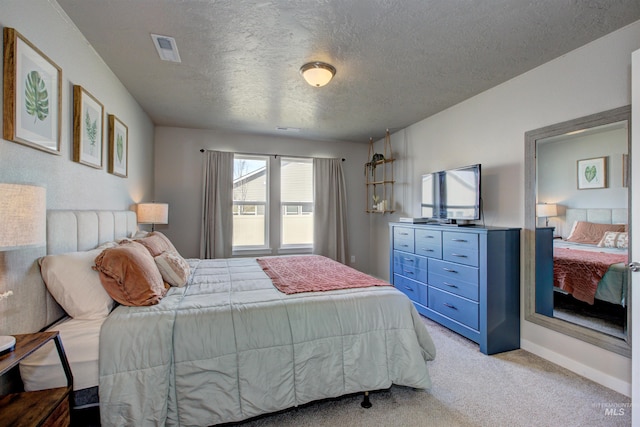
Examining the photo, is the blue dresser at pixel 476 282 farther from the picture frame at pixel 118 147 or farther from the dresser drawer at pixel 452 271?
the picture frame at pixel 118 147

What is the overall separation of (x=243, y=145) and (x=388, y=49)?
10.0 feet

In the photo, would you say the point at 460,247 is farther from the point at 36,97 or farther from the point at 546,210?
the point at 36,97

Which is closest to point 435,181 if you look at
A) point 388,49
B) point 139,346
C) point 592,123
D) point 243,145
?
point 592,123

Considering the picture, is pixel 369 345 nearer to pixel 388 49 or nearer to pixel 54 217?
pixel 54 217

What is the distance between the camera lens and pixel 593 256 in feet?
7.45

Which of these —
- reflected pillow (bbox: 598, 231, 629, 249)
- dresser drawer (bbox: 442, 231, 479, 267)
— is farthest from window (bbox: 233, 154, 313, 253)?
reflected pillow (bbox: 598, 231, 629, 249)

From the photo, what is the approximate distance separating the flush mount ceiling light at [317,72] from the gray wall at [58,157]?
167cm

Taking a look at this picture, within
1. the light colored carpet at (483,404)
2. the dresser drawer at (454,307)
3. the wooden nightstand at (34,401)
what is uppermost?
the wooden nightstand at (34,401)

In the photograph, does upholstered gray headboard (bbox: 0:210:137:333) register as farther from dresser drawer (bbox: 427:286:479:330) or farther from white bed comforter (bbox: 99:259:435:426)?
dresser drawer (bbox: 427:286:479:330)

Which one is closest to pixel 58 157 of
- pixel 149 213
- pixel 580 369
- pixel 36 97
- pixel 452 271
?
pixel 36 97

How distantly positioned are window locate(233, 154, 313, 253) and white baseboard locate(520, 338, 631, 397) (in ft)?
11.1

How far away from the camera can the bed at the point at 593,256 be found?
2098 mm

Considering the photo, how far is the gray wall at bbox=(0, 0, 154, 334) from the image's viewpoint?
4.49ft

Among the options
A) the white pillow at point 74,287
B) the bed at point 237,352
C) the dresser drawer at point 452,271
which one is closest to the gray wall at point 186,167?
the bed at point 237,352
